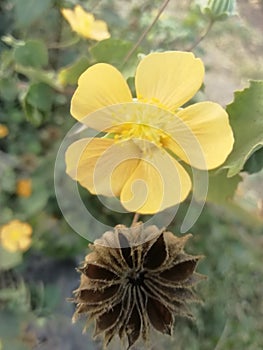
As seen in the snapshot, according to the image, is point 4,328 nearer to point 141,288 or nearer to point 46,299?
point 46,299

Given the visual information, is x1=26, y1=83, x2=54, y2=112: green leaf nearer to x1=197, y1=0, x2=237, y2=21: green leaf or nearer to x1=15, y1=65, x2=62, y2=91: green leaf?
x1=15, y1=65, x2=62, y2=91: green leaf

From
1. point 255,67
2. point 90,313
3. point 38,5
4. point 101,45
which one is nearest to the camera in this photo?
point 90,313

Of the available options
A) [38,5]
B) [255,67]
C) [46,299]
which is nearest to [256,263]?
[46,299]

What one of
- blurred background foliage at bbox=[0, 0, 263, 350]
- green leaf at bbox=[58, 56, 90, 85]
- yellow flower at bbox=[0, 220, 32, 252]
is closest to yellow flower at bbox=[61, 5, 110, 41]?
blurred background foliage at bbox=[0, 0, 263, 350]

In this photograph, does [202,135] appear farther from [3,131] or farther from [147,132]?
[3,131]

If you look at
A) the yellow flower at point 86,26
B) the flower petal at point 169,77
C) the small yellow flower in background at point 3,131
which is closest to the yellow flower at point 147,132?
the flower petal at point 169,77

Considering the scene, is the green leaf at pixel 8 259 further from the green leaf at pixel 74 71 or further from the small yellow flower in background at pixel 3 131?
the green leaf at pixel 74 71

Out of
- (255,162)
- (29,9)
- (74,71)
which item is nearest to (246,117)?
(255,162)
